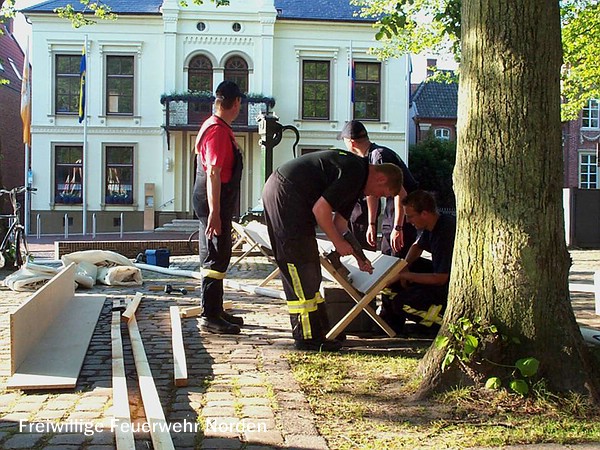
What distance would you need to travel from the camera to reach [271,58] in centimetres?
3106

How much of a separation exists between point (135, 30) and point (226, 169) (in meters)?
26.8

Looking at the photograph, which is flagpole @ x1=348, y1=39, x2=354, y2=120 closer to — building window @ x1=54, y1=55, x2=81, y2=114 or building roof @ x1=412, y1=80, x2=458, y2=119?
building window @ x1=54, y1=55, x2=81, y2=114

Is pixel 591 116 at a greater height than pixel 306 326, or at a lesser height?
greater

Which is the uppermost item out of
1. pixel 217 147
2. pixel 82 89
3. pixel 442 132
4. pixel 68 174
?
pixel 442 132

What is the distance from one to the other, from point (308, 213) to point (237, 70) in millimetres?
27069

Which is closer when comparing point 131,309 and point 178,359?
point 178,359

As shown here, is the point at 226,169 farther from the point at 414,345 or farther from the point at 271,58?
the point at 271,58

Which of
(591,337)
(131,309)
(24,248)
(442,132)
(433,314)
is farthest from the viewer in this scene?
(442,132)

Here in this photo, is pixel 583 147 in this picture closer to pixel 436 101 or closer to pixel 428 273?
pixel 436 101

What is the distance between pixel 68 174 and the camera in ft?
102

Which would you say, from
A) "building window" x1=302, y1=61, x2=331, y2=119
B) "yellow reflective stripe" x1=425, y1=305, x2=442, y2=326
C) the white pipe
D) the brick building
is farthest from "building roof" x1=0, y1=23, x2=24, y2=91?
"yellow reflective stripe" x1=425, y1=305, x2=442, y2=326

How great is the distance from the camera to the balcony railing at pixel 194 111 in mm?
30188

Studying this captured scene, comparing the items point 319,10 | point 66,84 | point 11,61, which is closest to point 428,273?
point 319,10

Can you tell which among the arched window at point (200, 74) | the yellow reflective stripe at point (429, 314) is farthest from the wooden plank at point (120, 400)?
the arched window at point (200, 74)
